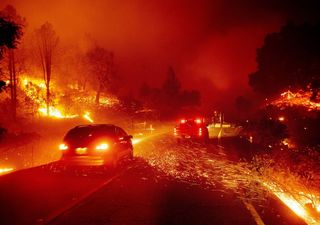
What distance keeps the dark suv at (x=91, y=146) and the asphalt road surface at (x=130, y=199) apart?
20.4 inches

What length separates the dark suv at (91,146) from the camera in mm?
11945

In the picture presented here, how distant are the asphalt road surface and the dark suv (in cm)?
52

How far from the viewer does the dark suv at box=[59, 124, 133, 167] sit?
11.9 m

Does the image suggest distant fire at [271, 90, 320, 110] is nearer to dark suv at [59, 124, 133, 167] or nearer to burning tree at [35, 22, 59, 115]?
dark suv at [59, 124, 133, 167]

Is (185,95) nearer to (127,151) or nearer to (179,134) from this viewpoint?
(179,134)

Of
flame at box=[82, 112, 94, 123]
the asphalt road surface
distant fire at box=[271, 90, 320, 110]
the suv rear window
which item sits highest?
distant fire at box=[271, 90, 320, 110]

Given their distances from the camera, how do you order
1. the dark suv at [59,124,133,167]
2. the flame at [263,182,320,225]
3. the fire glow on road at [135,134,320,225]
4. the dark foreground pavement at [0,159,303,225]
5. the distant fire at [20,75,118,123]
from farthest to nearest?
1. the distant fire at [20,75,118,123]
2. the dark suv at [59,124,133,167]
3. the fire glow on road at [135,134,320,225]
4. the flame at [263,182,320,225]
5. the dark foreground pavement at [0,159,303,225]

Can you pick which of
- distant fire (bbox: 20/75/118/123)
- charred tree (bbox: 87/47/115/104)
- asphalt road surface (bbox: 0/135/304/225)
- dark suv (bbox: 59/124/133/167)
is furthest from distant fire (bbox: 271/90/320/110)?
charred tree (bbox: 87/47/115/104)

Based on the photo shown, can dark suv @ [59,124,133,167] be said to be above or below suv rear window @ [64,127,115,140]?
below

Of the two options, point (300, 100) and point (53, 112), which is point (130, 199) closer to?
point (300, 100)

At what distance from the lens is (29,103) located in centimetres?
3697

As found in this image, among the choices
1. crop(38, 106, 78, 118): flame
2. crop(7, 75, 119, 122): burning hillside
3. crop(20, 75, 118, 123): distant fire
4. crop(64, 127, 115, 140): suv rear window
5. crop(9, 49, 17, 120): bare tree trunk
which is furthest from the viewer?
crop(38, 106, 78, 118): flame

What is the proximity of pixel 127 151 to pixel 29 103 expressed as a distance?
25816mm

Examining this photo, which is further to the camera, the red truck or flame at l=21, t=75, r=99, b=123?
flame at l=21, t=75, r=99, b=123
